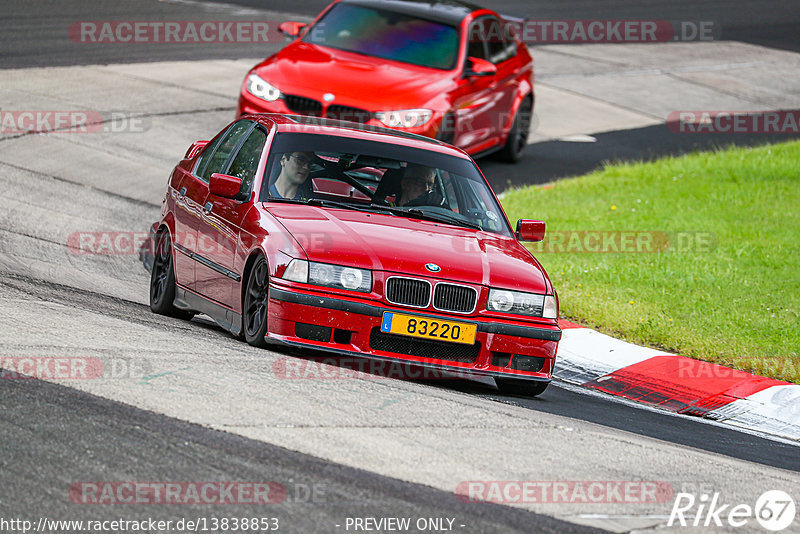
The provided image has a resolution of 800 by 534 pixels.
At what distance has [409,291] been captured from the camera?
742cm

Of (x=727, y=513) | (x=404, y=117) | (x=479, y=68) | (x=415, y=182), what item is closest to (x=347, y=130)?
(x=415, y=182)

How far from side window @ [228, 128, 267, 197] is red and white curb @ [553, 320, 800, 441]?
2.68 meters

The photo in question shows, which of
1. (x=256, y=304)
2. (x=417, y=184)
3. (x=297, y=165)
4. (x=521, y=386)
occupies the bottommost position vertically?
(x=521, y=386)

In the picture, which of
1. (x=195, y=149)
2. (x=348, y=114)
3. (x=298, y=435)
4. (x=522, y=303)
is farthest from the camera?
(x=348, y=114)

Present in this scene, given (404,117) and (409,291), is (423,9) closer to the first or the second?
(404,117)

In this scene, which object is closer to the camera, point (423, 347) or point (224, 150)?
point (423, 347)

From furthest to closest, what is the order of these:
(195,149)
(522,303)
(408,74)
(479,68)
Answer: (479,68) < (408,74) < (195,149) < (522,303)

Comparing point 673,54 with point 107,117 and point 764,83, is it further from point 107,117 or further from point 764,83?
point 107,117

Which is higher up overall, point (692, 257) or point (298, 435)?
point (298, 435)

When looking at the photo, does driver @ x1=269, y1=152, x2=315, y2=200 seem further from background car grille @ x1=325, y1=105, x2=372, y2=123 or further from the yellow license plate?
background car grille @ x1=325, y1=105, x2=372, y2=123

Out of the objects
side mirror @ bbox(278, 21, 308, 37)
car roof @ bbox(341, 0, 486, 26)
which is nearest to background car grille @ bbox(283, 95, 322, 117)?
side mirror @ bbox(278, 21, 308, 37)

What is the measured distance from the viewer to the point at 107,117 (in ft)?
52.0

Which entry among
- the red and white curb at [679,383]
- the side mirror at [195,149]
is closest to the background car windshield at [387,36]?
the side mirror at [195,149]

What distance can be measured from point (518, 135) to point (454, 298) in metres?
9.90
